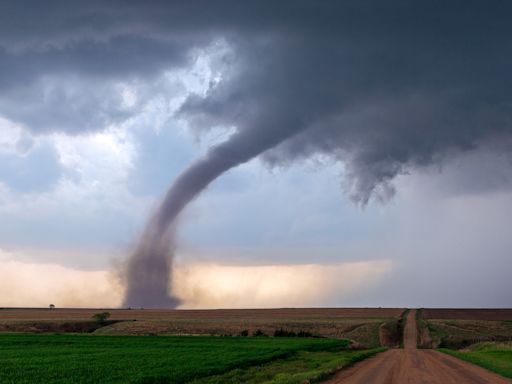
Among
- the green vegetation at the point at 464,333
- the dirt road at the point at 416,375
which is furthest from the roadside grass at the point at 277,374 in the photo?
the green vegetation at the point at 464,333

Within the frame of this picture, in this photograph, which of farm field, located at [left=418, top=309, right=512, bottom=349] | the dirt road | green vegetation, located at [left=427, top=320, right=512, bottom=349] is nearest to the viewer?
the dirt road

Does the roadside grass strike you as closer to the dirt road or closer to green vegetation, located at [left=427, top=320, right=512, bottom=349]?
the dirt road

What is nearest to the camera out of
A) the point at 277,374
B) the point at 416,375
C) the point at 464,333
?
the point at 416,375

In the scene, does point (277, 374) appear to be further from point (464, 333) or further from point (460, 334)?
point (464, 333)

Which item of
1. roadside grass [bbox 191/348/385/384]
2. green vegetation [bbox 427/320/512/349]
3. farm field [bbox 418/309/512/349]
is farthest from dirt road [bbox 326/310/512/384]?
green vegetation [bbox 427/320/512/349]

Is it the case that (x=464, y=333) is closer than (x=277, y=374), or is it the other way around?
(x=277, y=374)

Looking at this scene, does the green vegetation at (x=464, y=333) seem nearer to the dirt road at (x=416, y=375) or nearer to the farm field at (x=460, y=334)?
the farm field at (x=460, y=334)

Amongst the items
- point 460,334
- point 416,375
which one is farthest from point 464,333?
point 416,375

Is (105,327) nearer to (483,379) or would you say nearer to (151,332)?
(151,332)

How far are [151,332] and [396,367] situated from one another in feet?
285

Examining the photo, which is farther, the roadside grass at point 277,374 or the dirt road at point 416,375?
the roadside grass at point 277,374

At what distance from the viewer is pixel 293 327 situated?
12606 centimetres

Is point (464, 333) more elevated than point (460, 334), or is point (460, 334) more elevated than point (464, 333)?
point (464, 333)

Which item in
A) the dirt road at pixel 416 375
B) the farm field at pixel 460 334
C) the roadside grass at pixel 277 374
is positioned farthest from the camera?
the farm field at pixel 460 334
